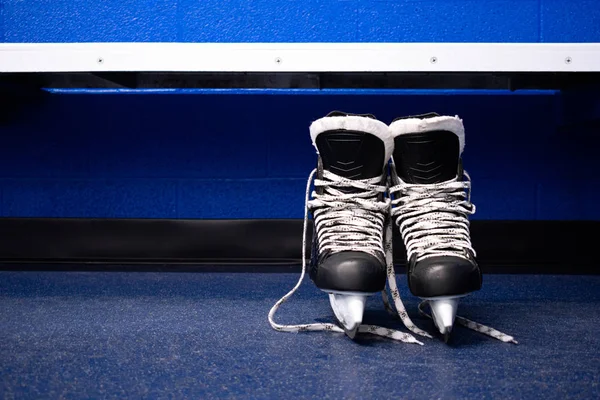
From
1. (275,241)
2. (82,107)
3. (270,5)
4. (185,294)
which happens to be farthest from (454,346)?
(82,107)

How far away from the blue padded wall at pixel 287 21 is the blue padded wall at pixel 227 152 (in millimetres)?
160

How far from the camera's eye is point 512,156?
5.16ft

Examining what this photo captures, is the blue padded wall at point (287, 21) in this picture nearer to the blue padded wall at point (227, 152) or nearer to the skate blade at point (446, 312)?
the blue padded wall at point (227, 152)

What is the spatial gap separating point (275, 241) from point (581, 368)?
3.13 feet

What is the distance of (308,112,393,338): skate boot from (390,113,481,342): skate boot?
0.03 metres

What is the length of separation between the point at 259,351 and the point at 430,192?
352 mm

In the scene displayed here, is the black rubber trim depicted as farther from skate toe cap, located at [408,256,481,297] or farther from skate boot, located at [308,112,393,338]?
skate toe cap, located at [408,256,481,297]

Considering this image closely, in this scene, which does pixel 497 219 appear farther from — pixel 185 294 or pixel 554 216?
pixel 185 294

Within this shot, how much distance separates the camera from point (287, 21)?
5.14ft

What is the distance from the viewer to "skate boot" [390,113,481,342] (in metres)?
0.81

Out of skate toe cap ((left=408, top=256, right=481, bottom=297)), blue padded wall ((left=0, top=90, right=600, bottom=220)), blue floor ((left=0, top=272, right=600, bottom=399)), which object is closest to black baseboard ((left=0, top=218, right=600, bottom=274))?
→ blue padded wall ((left=0, top=90, right=600, bottom=220))

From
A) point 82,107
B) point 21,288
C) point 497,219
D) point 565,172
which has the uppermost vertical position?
point 82,107

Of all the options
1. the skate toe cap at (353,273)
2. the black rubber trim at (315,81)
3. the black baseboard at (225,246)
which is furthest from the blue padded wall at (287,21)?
the skate toe cap at (353,273)

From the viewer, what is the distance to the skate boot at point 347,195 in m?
0.81
